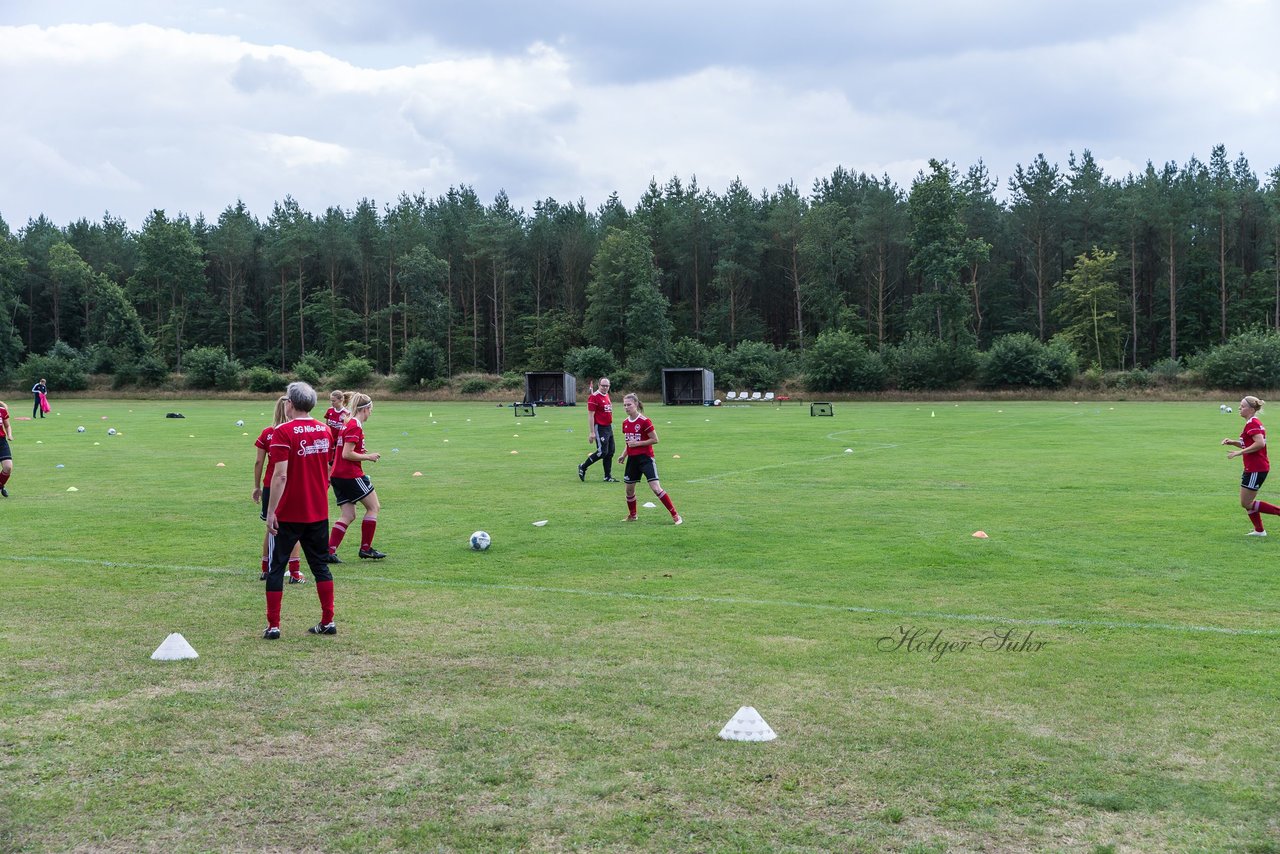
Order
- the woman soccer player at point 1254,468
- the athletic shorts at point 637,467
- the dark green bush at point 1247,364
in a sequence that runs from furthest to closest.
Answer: the dark green bush at point 1247,364 < the athletic shorts at point 637,467 < the woman soccer player at point 1254,468

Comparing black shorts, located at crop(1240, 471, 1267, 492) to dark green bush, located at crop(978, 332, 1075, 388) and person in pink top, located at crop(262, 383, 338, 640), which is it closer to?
person in pink top, located at crop(262, 383, 338, 640)

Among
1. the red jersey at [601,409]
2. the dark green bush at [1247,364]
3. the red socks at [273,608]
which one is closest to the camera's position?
the red socks at [273,608]

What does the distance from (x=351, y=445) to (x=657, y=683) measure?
652 cm

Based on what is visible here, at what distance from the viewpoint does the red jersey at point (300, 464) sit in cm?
910

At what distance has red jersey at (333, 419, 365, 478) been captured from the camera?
42.4ft

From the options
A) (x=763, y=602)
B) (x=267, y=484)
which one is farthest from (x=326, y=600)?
(x=763, y=602)

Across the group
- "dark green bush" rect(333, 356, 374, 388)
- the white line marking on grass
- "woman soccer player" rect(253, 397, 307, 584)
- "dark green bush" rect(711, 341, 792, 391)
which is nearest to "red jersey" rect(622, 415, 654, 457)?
the white line marking on grass

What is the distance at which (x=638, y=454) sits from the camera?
640 inches

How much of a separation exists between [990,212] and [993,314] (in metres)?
11.5

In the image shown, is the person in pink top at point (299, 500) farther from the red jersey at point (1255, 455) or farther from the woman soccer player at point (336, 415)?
the red jersey at point (1255, 455)

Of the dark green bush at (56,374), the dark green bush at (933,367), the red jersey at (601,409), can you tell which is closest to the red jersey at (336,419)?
the red jersey at (601,409)

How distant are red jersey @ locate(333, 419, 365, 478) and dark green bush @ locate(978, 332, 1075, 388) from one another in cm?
7219

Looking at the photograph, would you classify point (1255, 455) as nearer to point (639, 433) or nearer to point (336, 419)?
point (639, 433)

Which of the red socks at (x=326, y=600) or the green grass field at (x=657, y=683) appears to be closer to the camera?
the green grass field at (x=657, y=683)
